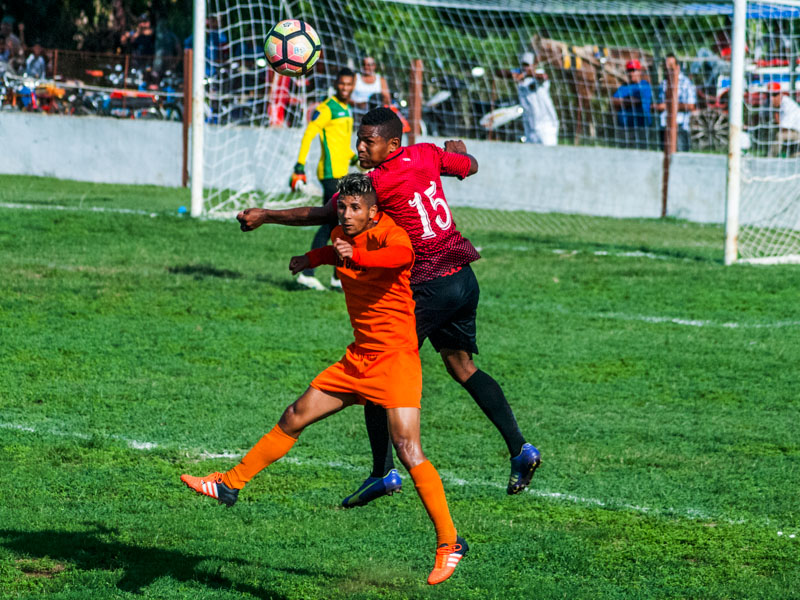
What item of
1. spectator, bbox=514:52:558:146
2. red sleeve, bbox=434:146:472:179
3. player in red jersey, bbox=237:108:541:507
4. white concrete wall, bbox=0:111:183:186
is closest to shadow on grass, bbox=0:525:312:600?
player in red jersey, bbox=237:108:541:507

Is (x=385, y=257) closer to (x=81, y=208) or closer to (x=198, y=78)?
(x=198, y=78)

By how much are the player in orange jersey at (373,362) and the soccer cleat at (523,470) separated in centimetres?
99

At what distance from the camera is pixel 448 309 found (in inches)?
226

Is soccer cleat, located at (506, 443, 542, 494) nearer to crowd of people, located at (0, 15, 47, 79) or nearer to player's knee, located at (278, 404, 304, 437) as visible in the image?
player's knee, located at (278, 404, 304, 437)

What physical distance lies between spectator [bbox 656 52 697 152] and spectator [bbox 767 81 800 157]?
210 cm

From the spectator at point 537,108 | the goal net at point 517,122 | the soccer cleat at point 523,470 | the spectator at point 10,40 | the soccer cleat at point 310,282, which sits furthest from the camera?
the spectator at point 10,40

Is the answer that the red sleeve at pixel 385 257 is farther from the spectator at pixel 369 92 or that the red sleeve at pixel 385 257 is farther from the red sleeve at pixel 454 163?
the spectator at pixel 369 92

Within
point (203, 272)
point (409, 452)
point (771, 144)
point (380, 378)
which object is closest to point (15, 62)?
point (203, 272)

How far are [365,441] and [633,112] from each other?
1426cm

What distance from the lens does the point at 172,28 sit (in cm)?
3036

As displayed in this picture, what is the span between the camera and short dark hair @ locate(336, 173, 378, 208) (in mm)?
4828

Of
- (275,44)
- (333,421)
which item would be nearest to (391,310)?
(333,421)

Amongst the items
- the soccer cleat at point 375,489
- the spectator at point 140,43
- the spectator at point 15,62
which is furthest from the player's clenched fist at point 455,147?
the spectator at point 140,43

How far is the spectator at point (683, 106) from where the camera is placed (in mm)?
20075
